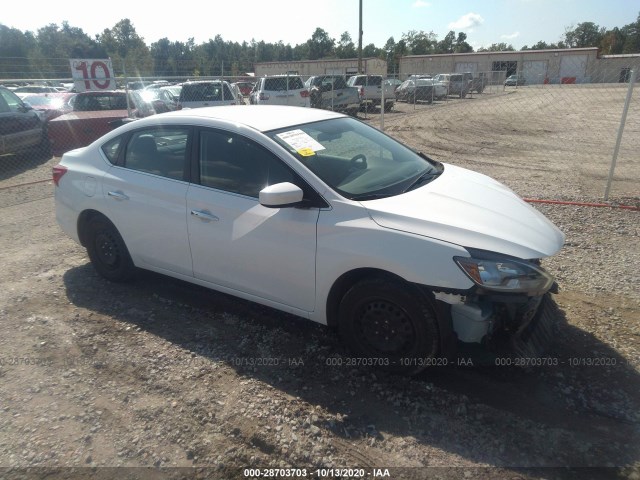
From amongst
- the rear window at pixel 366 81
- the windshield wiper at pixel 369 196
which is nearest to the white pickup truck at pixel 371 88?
the rear window at pixel 366 81

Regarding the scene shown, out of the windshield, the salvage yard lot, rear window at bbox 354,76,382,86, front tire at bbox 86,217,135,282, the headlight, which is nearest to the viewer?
the salvage yard lot

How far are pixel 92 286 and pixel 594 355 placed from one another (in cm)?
445

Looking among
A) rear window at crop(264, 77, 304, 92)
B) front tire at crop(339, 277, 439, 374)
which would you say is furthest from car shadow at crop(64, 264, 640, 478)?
rear window at crop(264, 77, 304, 92)

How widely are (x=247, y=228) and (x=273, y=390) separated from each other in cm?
115

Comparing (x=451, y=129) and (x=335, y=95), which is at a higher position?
(x=335, y=95)

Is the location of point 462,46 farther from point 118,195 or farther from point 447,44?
point 118,195

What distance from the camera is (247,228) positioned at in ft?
10.9

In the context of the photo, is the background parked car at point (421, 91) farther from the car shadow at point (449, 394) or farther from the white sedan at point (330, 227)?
the car shadow at point (449, 394)

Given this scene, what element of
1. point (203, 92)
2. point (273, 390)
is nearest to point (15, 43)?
point (203, 92)

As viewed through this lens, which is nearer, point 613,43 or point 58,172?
point 58,172

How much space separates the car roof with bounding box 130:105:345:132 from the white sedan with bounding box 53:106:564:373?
0.08 ft

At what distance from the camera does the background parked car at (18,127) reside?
9.80 m

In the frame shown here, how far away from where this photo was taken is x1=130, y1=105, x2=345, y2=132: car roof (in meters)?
3.54

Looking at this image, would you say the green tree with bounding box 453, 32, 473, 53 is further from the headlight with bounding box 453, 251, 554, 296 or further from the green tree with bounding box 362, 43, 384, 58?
the headlight with bounding box 453, 251, 554, 296
